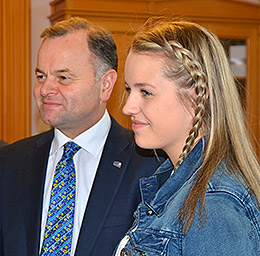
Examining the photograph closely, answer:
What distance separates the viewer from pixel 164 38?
132cm

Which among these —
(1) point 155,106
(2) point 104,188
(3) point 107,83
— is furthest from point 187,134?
(3) point 107,83

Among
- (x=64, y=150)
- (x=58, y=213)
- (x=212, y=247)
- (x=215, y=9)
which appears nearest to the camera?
(x=212, y=247)

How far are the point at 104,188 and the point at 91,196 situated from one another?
0.05 meters

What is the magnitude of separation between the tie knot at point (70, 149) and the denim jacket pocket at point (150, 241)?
0.62m

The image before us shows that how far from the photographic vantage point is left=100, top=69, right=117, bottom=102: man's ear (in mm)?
1960

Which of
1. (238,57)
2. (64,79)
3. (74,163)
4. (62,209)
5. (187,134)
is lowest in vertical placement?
(62,209)

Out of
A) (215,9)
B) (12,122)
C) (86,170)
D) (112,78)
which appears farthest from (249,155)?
(215,9)

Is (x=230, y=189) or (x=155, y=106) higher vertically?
(x=155, y=106)

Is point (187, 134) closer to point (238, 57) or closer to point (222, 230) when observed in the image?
point (222, 230)

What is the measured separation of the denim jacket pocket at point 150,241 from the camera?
1152 mm

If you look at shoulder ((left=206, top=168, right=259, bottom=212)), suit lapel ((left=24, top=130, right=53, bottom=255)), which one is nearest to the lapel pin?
suit lapel ((left=24, top=130, right=53, bottom=255))

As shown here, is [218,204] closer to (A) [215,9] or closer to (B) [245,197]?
(B) [245,197]

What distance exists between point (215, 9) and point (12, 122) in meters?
1.79

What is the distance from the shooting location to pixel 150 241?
3.94 feet
